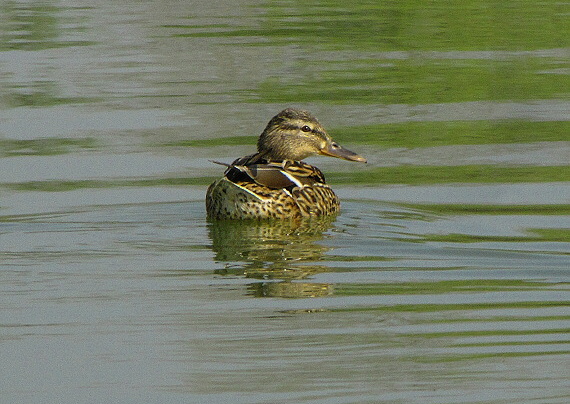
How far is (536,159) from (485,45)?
239 inches

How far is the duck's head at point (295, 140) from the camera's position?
10.5 meters

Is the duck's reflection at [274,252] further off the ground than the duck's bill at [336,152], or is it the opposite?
the duck's bill at [336,152]

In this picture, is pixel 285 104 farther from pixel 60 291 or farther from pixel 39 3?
pixel 39 3

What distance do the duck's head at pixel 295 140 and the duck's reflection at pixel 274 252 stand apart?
3.39 ft

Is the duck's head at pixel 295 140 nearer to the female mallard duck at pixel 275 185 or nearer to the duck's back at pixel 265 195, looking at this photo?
the female mallard duck at pixel 275 185

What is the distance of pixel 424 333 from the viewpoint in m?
6.29

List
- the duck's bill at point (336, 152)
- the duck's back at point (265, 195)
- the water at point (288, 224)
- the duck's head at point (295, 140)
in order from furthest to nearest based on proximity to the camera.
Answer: the duck's bill at point (336, 152)
the duck's head at point (295, 140)
the duck's back at point (265, 195)
the water at point (288, 224)

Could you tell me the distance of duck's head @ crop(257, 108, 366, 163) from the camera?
10.5m

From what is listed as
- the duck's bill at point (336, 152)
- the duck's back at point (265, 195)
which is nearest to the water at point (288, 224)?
the duck's back at point (265, 195)

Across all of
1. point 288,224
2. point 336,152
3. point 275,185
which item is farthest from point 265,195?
point 336,152

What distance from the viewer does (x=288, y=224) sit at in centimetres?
954

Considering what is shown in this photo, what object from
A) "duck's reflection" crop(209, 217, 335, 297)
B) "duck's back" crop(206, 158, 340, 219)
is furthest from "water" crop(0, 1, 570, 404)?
"duck's back" crop(206, 158, 340, 219)

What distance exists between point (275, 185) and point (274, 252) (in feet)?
4.17

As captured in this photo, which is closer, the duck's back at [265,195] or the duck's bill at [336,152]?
the duck's back at [265,195]
